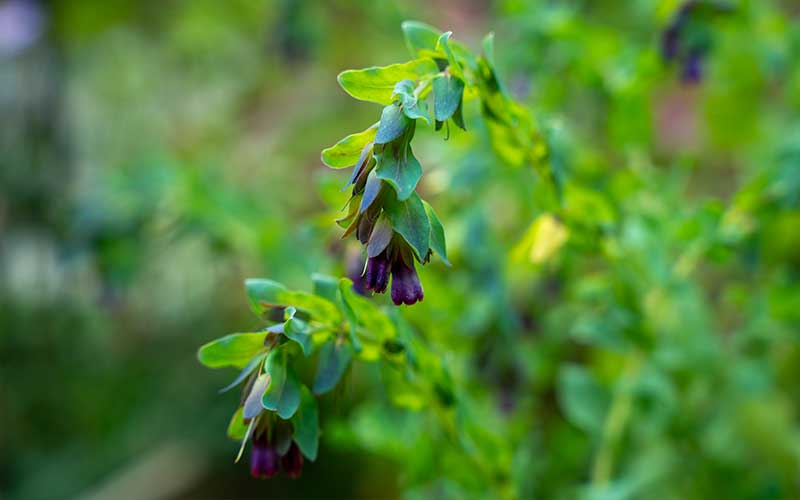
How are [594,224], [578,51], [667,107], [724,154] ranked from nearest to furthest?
[594,224] < [578,51] < [724,154] < [667,107]

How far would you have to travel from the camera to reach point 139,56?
2400 millimetres

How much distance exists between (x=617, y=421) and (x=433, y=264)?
520 mm

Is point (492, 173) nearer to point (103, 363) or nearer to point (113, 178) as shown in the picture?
point (113, 178)

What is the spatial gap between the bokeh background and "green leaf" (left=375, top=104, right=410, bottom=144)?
23 cm

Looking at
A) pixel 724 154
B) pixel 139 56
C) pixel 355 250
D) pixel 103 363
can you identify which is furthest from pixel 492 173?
pixel 139 56

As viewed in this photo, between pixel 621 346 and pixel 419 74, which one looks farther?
pixel 621 346

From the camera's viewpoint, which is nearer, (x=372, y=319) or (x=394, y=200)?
(x=394, y=200)

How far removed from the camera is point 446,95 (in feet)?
1.77

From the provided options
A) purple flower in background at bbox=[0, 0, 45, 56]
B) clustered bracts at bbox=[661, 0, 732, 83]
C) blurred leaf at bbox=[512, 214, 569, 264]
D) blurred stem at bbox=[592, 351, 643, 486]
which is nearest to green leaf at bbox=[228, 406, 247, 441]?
blurred leaf at bbox=[512, 214, 569, 264]

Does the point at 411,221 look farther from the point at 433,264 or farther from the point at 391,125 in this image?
the point at 433,264

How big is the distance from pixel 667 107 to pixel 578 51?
134cm

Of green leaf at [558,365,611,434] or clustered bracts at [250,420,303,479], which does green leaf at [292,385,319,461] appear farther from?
green leaf at [558,365,611,434]

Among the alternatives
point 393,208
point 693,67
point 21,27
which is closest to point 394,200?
point 393,208

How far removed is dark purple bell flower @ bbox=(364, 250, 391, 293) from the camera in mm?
500
